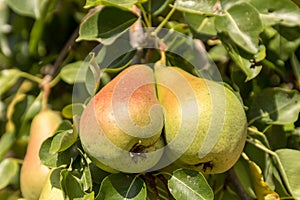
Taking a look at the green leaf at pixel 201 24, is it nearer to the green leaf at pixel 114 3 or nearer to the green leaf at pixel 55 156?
the green leaf at pixel 114 3

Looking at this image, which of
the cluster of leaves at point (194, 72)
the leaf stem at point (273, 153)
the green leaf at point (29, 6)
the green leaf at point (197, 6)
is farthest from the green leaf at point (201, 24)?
the green leaf at point (29, 6)

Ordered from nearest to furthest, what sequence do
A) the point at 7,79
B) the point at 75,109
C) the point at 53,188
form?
the point at 53,188 → the point at 75,109 → the point at 7,79

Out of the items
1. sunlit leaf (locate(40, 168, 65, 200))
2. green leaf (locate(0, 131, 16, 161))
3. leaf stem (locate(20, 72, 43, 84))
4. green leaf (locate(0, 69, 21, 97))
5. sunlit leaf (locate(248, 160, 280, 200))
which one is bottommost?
green leaf (locate(0, 131, 16, 161))

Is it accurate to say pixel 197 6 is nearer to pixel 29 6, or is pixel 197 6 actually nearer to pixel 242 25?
pixel 242 25

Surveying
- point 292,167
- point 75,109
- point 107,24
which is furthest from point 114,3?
point 292,167

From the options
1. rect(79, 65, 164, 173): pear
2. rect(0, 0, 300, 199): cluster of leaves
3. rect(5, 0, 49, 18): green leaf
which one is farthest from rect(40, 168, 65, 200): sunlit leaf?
rect(5, 0, 49, 18): green leaf

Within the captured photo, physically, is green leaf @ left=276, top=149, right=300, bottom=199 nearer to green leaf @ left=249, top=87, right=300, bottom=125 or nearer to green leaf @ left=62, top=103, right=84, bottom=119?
green leaf @ left=249, top=87, right=300, bottom=125

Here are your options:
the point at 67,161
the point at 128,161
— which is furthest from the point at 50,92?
the point at 128,161
